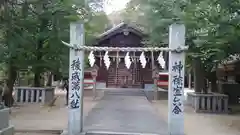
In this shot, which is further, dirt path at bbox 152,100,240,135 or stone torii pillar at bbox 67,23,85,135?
dirt path at bbox 152,100,240,135

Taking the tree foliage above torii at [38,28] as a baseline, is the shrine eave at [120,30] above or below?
above

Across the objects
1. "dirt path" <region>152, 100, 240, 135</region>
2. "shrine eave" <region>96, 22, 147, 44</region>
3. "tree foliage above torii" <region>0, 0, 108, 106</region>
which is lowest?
"dirt path" <region>152, 100, 240, 135</region>

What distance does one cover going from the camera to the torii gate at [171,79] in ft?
30.7

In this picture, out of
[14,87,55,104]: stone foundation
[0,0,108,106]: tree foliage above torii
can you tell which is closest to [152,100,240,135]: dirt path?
[0,0,108,106]: tree foliage above torii

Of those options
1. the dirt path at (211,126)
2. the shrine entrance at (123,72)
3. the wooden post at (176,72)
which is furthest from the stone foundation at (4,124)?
the shrine entrance at (123,72)

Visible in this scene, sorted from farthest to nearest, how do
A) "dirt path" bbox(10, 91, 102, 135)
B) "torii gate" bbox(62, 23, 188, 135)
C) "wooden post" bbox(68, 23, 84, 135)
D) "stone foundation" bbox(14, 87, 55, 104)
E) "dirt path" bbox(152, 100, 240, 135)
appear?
"stone foundation" bbox(14, 87, 55, 104), "dirt path" bbox(152, 100, 240, 135), "dirt path" bbox(10, 91, 102, 135), "wooden post" bbox(68, 23, 84, 135), "torii gate" bbox(62, 23, 188, 135)

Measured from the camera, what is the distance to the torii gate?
934cm

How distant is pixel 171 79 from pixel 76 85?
2863 millimetres

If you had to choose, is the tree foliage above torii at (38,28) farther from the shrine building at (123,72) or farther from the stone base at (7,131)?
the shrine building at (123,72)

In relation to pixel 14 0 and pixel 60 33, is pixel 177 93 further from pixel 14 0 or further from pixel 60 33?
pixel 14 0

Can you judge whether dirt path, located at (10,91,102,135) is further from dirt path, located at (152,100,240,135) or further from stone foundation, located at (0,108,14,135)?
dirt path, located at (152,100,240,135)

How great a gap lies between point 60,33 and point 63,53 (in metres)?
2.91

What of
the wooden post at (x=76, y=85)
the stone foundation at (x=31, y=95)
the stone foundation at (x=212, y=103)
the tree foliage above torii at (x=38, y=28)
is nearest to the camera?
the wooden post at (x=76, y=85)

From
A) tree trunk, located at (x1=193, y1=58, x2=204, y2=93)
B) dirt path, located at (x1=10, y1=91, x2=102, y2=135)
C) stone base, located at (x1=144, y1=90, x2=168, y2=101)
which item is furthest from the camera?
stone base, located at (x1=144, y1=90, x2=168, y2=101)
